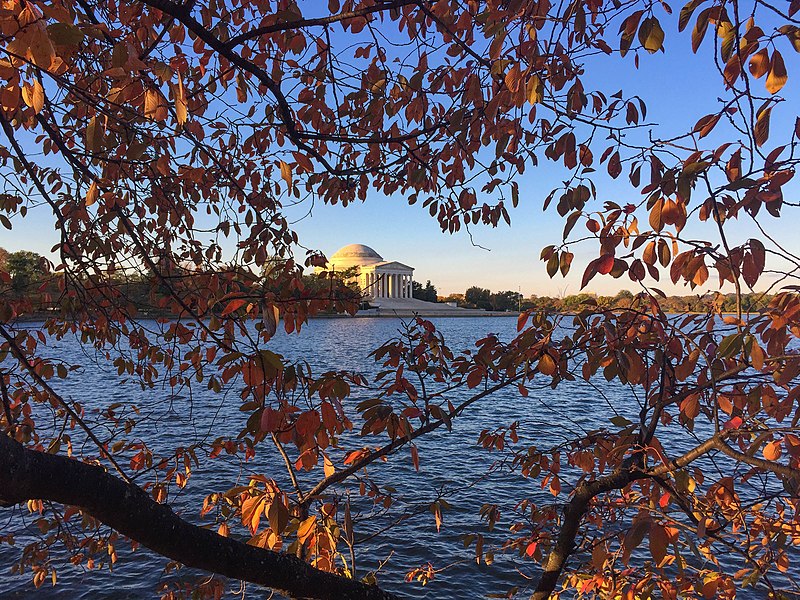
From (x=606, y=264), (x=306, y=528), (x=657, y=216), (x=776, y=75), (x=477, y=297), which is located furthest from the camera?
(x=477, y=297)

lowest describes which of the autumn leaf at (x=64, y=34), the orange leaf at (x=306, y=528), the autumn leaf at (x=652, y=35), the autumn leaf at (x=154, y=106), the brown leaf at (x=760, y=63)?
the orange leaf at (x=306, y=528)

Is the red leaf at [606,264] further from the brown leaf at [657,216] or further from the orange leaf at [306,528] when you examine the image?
the orange leaf at [306,528]

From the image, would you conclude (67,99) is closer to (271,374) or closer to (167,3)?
(167,3)

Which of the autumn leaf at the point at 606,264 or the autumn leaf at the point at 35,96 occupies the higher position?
the autumn leaf at the point at 35,96

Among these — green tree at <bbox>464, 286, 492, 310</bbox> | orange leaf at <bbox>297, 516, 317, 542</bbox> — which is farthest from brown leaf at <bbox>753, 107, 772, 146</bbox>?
green tree at <bbox>464, 286, 492, 310</bbox>

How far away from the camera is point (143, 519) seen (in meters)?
2.06

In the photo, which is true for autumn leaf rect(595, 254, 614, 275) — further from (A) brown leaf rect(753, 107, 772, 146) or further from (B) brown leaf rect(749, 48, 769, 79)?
(B) brown leaf rect(749, 48, 769, 79)

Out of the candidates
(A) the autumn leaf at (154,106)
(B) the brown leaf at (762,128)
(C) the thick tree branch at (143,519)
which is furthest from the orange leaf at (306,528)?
(B) the brown leaf at (762,128)

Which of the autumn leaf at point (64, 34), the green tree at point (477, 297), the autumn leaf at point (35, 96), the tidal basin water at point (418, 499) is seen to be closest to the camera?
the autumn leaf at point (64, 34)

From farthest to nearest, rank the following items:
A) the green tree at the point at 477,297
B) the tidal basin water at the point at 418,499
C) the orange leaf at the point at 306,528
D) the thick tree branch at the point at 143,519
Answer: the green tree at the point at 477,297
the tidal basin water at the point at 418,499
the orange leaf at the point at 306,528
the thick tree branch at the point at 143,519

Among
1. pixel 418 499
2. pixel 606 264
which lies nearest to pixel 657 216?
pixel 606 264

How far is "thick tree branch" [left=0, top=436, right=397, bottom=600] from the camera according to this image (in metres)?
1.74

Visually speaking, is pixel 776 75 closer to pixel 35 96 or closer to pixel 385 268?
pixel 35 96

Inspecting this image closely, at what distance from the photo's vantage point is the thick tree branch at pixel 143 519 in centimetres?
174
